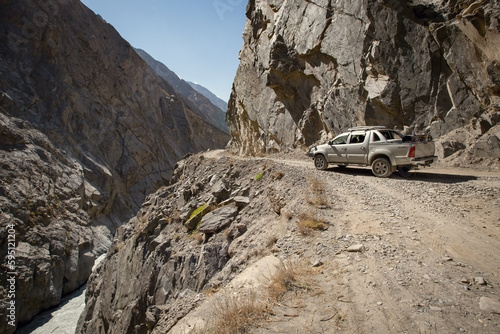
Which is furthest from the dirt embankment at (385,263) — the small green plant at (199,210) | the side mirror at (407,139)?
the small green plant at (199,210)

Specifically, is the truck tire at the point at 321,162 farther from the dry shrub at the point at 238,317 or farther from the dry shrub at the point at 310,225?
the dry shrub at the point at 238,317

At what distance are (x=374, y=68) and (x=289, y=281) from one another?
14911 mm

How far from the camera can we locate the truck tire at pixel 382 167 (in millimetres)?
8930

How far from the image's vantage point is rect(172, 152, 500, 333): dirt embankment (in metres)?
3.02

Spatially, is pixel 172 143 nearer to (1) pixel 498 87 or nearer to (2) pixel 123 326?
(2) pixel 123 326

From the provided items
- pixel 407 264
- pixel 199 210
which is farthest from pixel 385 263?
pixel 199 210

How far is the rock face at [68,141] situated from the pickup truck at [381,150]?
26.4 metres

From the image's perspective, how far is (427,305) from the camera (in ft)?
10.1

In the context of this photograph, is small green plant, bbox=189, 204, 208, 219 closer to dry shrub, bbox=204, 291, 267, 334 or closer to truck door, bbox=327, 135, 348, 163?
truck door, bbox=327, 135, 348, 163

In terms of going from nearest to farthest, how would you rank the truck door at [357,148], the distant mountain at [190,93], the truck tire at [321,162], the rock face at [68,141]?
the truck door at [357,148], the truck tire at [321,162], the rock face at [68,141], the distant mountain at [190,93]

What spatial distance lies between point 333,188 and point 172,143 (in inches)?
2383

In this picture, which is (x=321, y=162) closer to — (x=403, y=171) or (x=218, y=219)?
(x=403, y=171)

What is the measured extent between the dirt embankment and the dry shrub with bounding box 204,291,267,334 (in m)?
0.11

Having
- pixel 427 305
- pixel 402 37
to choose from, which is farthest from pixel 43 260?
pixel 402 37
